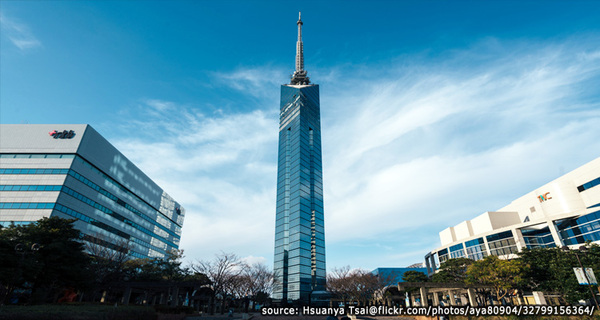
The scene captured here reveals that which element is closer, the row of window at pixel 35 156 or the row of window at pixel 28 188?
the row of window at pixel 28 188

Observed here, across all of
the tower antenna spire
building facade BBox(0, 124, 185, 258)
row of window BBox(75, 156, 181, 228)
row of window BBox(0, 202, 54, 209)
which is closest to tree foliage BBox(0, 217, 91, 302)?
building facade BBox(0, 124, 185, 258)

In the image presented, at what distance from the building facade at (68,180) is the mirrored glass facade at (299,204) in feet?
124

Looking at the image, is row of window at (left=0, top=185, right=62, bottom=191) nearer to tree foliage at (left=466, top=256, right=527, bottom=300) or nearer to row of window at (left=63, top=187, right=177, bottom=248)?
row of window at (left=63, top=187, right=177, bottom=248)

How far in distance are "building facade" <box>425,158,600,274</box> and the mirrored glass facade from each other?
38.8 m

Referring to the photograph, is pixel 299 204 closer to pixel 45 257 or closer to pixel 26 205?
pixel 45 257

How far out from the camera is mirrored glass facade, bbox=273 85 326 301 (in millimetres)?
70312

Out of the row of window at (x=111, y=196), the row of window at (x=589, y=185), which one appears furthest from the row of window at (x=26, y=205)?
the row of window at (x=589, y=185)

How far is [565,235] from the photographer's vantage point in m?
53.8

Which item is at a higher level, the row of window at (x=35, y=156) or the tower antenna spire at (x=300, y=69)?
the tower antenna spire at (x=300, y=69)

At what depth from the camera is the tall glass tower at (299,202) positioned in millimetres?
70250

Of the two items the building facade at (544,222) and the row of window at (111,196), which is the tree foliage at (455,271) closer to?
the building facade at (544,222)

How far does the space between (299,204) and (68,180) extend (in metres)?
51.1

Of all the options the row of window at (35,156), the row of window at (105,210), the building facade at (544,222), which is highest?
the row of window at (35,156)

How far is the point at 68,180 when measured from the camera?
56406 millimetres
